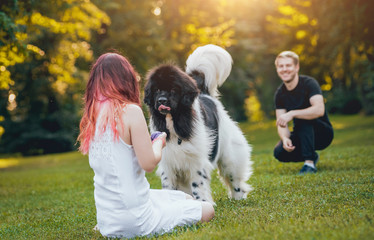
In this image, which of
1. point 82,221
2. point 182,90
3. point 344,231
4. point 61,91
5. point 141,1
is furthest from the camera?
point 61,91

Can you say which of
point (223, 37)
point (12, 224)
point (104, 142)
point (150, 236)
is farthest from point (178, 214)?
point (223, 37)

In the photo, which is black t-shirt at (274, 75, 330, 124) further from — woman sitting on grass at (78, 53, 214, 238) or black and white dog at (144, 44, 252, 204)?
woman sitting on grass at (78, 53, 214, 238)

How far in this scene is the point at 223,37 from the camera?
18234mm

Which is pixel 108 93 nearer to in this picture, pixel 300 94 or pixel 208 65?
pixel 208 65

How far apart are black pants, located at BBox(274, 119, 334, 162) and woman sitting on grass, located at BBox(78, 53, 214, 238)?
3495 mm

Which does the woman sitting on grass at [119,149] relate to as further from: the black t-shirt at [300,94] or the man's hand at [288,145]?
the black t-shirt at [300,94]

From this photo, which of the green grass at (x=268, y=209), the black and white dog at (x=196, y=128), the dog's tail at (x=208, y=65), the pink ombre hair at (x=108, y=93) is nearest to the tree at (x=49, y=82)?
the green grass at (x=268, y=209)

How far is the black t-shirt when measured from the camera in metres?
6.29

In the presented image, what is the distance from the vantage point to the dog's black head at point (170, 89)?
428 centimetres

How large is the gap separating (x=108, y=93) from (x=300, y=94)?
3989mm

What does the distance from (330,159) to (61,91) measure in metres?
16.0

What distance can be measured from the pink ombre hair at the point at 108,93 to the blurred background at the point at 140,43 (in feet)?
14.9

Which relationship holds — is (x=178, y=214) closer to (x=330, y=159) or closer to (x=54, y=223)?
(x=54, y=223)

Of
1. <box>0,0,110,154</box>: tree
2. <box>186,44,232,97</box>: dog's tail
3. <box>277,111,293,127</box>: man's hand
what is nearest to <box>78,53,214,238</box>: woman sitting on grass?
<box>186,44,232,97</box>: dog's tail
